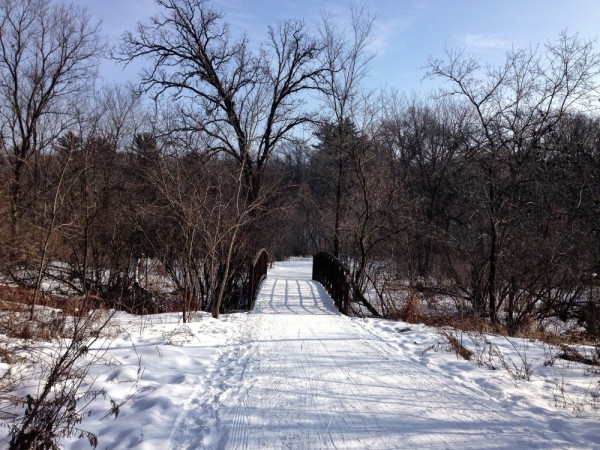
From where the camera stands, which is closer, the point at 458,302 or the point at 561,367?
the point at 561,367

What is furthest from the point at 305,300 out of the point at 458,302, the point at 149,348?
the point at 149,348

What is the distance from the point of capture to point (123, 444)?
2979 millimetres

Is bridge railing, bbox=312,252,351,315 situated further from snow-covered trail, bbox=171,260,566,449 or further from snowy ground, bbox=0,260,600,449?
snow-covered trail, bbox=171,260,566,449

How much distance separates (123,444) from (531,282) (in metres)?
12.2

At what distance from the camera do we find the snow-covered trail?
3127 mm

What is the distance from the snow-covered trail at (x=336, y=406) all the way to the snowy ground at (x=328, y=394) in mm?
11

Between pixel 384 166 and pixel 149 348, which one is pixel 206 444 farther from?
pixel 384 166

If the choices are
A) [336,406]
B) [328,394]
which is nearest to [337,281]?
[328,394]

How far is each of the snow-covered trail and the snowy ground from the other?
1 centimetres

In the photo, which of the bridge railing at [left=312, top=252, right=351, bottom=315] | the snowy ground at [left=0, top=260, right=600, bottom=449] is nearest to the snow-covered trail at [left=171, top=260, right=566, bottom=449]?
the snowy ground at [left=0, top=260, right=600, bottom=449]

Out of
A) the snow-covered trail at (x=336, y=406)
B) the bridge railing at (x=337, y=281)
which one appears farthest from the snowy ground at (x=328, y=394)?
the bridge railing at (x=337, y=281)

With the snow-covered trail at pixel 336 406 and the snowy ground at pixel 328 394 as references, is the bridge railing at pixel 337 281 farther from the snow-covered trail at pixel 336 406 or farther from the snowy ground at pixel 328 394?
the snow-covered trail at pixel 336 406

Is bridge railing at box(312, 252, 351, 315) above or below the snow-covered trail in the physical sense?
above

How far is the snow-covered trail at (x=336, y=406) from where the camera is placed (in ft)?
10.3
